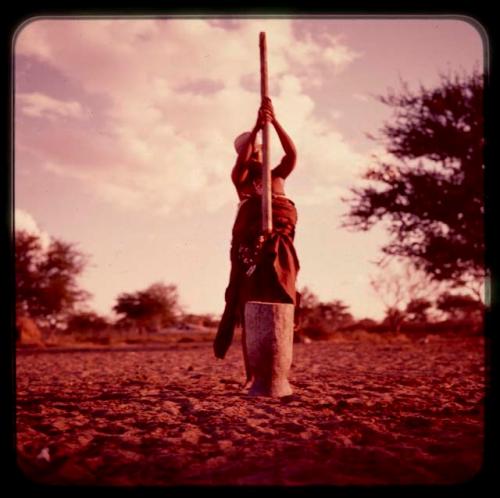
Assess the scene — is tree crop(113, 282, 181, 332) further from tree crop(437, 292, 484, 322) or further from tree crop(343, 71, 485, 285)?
tree crop(343, 71, 485, 285)

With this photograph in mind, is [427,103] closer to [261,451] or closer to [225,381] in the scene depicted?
[225,381]

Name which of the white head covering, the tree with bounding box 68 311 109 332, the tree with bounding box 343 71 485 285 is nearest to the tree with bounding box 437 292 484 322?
the tree with bounding box 343 71 485 285

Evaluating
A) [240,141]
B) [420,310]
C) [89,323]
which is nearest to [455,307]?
[420,310]

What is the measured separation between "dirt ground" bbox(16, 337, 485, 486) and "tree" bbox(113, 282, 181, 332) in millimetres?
35497

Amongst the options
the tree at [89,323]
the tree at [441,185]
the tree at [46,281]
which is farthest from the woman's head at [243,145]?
the tree at [89,323]

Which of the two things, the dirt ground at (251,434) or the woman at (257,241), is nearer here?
the dirt ground at (251,434)

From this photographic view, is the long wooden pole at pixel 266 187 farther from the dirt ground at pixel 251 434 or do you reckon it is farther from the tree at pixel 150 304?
the tree at pixel 150 304

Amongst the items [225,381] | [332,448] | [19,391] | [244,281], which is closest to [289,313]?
[244,281]

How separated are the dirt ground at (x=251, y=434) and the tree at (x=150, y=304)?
3550 centimetres

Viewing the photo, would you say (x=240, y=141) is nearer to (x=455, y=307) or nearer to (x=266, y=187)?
(x=266, y=187)

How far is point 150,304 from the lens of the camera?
4016 cm

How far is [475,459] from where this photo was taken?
2643mm

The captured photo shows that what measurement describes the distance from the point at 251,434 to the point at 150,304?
1498 inches

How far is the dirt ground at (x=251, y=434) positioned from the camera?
2.51 m
